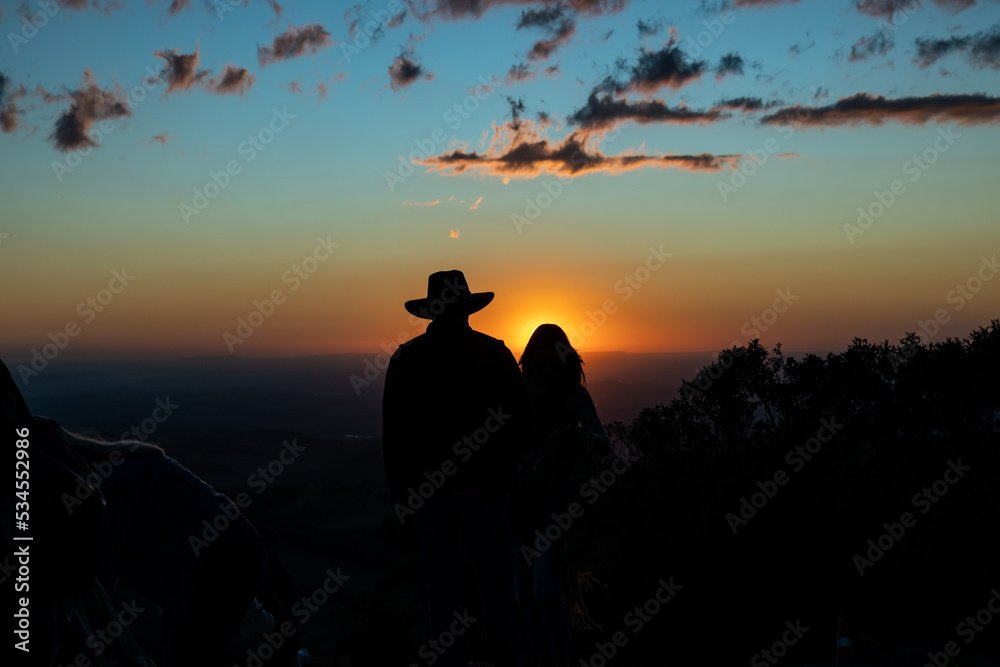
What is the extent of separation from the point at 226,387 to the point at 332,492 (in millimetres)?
119300

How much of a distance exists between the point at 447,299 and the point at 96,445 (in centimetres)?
210

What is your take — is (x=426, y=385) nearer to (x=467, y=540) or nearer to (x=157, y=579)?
(x=467, y=540)

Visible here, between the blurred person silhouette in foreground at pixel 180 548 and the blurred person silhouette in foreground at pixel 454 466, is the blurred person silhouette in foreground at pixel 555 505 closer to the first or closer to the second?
the blurred person silhouette in foreground at pixel 454 466

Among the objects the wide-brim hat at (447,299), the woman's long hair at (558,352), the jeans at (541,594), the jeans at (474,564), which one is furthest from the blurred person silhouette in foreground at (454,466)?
the woman's long hair at (558,352)

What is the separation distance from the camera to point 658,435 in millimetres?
16000

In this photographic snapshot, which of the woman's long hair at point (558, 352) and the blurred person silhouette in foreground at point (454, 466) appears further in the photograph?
the woman's long hair at point (558, 352)

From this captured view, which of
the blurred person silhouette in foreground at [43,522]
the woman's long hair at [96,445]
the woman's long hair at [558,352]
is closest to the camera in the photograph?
the blurred person silhouette in foreground at [43,522]

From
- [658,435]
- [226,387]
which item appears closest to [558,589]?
[658,435]

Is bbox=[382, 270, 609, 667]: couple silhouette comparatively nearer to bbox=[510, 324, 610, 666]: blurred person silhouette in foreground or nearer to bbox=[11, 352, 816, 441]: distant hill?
bbox=[510, 324, 610, 666]: blurred person silhouette in foreground

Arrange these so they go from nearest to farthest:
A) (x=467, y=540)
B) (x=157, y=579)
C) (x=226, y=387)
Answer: (x=157, y=579), (x=467, y=540), (x=226, y=387)

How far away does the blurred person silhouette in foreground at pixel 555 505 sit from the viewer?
15.4 ft

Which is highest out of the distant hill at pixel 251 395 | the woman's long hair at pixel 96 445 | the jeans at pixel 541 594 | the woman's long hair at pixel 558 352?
the distant hill at pixel 251 395

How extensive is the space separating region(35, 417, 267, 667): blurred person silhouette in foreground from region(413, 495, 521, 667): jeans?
108 centimetres

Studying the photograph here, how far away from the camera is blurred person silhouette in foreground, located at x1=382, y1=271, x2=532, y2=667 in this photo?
13.6ft
